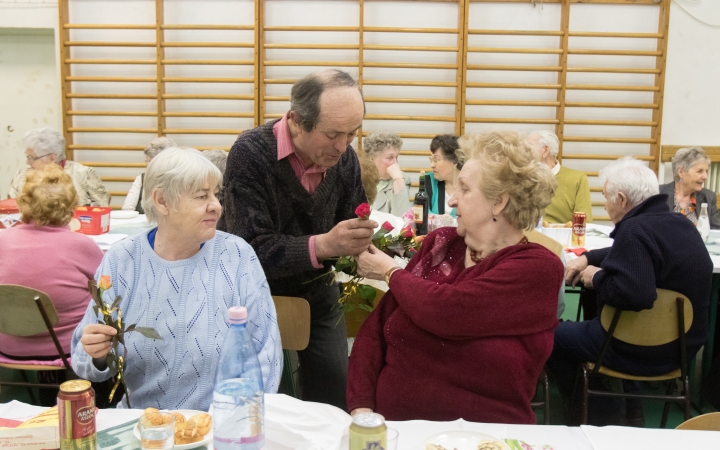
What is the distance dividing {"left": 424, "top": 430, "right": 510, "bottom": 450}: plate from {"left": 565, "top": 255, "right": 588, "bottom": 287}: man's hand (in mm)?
2146

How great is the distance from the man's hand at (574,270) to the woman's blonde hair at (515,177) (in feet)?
5.46

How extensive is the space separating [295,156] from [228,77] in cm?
505

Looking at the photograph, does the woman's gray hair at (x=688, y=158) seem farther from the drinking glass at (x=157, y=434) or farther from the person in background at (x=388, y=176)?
the drinking glass at (x=157, y=434)

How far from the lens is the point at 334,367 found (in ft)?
8.06

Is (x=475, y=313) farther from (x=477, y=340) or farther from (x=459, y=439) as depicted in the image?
(x=459, y=439)

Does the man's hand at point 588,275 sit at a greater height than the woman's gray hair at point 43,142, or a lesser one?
lesser

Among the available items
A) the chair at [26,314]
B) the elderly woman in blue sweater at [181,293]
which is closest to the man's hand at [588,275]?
the elderly woman in blue sweater at [181,293]

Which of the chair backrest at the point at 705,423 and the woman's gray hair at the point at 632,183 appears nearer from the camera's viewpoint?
the chair backrest at the point at 705,423

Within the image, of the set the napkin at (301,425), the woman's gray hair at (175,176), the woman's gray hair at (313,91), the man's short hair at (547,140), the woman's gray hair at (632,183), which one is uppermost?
the woman's gray hair at (313,91)

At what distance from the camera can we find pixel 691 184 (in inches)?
192

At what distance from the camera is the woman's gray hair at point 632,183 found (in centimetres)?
312

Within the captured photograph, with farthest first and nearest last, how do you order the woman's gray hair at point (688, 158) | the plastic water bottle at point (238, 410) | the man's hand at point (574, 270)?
the woman's gray hair at point (688, 158) → the man's hand at point (574, 270) → the plastic water bottle at point (238, 410)

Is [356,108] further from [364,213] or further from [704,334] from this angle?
[704,334]

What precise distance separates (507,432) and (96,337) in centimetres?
103
